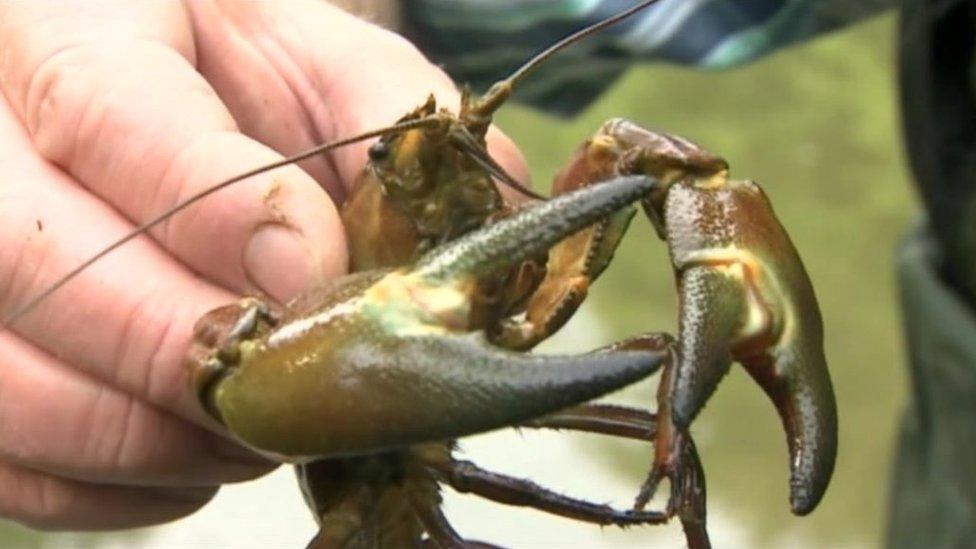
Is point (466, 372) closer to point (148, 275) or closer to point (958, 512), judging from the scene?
point (148, 275)

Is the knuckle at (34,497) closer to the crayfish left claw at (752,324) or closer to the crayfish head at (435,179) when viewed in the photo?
the crayfish head at (435,179)

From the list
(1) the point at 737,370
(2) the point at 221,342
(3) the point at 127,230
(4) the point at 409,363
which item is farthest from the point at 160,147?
(1) the point at 737,370

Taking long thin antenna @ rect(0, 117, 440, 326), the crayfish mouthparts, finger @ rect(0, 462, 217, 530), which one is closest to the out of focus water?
finger @ rect(0, 462, 217, 530)

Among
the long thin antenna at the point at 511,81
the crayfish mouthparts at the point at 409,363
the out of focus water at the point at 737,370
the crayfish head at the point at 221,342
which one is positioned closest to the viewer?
the crayfish mouthparts at the point at 409,363

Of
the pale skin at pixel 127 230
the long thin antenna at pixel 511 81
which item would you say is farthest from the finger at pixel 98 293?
the long thin antenna at pixel 511 81

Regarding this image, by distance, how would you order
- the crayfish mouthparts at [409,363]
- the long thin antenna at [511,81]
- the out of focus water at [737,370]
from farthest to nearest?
the out of focus water at [737,370], the long thin antenna at [511,81], the crayfish mouthparts at [409,363]

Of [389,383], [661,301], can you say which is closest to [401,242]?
[389,383]
